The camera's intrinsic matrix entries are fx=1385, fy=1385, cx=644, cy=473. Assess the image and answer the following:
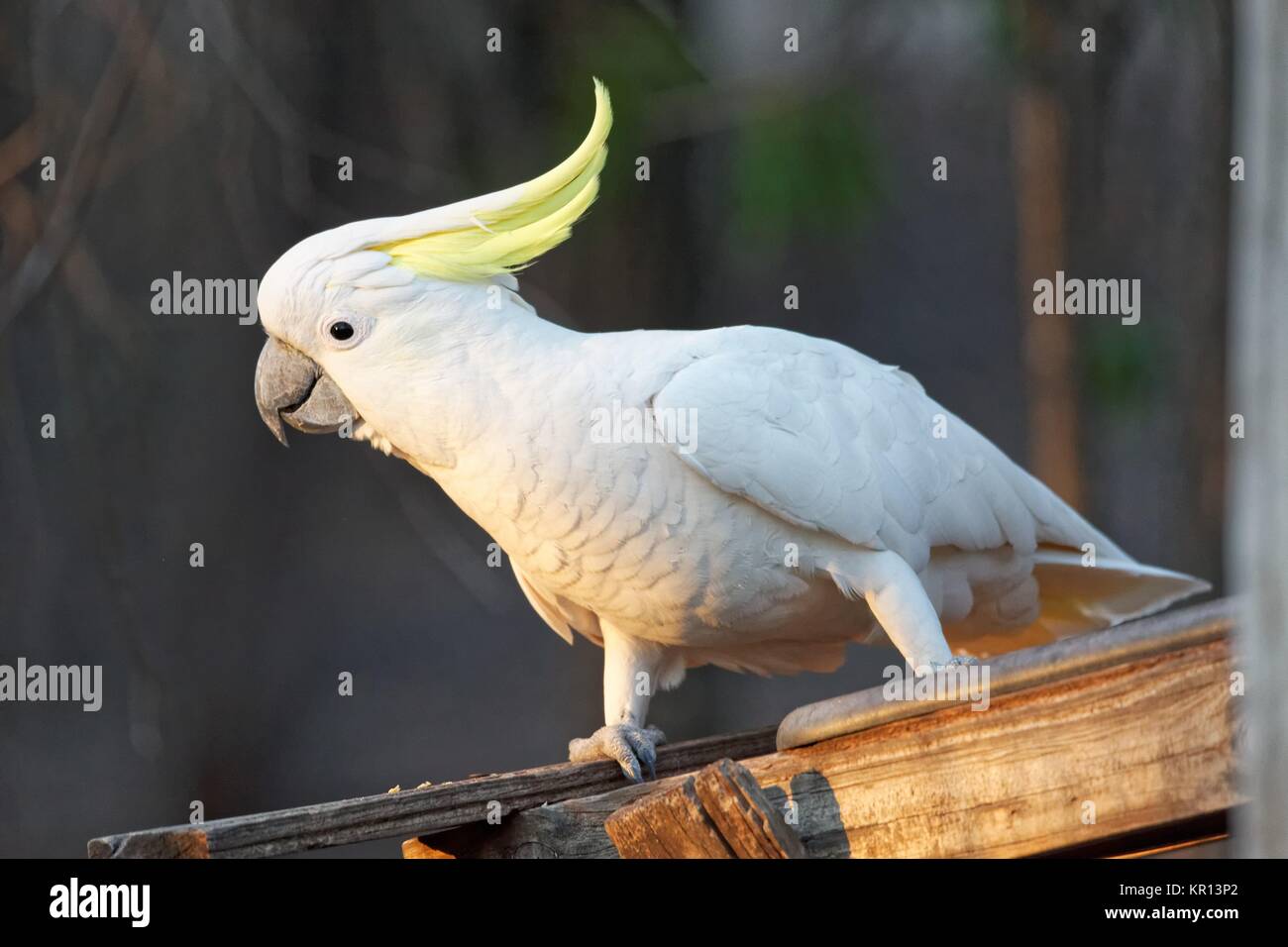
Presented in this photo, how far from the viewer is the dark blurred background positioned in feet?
14.2

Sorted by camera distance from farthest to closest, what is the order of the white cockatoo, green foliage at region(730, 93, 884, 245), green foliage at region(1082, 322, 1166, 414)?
green foliage at region(1082, 322, 1166, 414) → green foliage at region(730, 93, 884, 245) → the white cockatoo

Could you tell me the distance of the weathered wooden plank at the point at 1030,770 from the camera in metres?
1.67

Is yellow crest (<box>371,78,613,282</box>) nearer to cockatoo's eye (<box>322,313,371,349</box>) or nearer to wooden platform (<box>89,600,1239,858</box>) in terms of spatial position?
cockatoo's eye (<box>322,313,371,349</box>)

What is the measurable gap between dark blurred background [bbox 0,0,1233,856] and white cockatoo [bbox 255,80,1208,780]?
5.87ft

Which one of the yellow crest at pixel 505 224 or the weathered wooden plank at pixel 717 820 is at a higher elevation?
the yellow crest at pixel 505 224

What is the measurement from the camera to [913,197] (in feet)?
16.1

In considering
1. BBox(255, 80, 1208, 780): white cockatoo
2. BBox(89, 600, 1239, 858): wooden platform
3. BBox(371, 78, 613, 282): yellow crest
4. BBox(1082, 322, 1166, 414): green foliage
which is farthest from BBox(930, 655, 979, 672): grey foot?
BBox(1082, 322, 1166, 414): green foliage

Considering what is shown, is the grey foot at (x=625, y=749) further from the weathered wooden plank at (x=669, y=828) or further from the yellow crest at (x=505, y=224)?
the yellow crest at (x=505, y=224)

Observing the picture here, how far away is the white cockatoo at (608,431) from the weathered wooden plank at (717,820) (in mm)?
572

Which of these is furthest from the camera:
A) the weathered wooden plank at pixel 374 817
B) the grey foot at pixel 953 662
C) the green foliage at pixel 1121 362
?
the green foliage at pixel 1121 362

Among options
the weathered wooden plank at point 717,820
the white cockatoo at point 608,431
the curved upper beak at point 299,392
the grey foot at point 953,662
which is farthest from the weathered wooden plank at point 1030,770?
the curved upper beak at point 299,392

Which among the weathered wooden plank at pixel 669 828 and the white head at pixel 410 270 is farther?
the white head at pixel 410 270

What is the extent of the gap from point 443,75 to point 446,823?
11.4 feet
